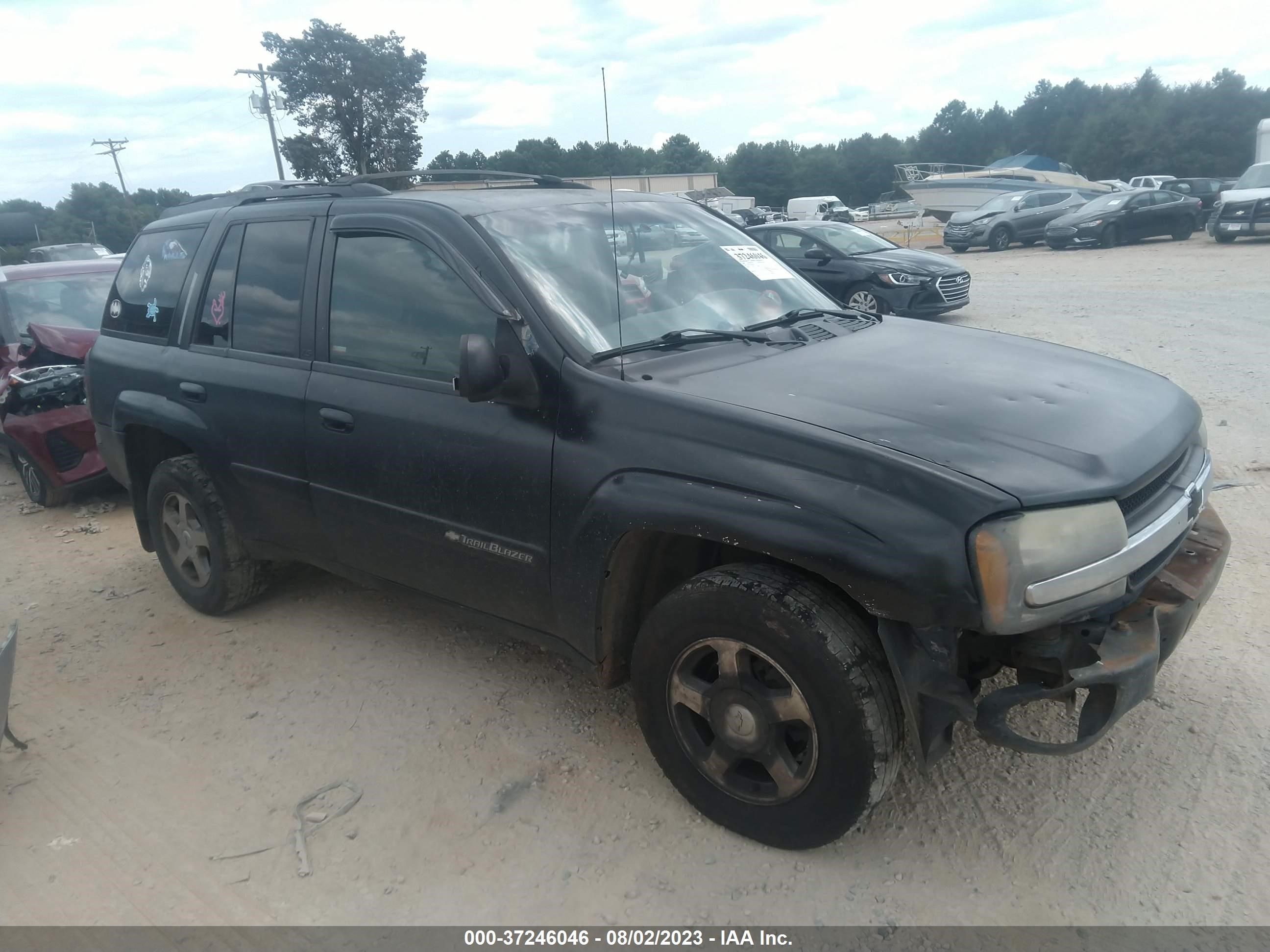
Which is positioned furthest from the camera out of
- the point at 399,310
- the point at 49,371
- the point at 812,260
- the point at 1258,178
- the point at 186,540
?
the point at 1258,178

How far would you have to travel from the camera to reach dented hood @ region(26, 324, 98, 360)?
6.87 metres

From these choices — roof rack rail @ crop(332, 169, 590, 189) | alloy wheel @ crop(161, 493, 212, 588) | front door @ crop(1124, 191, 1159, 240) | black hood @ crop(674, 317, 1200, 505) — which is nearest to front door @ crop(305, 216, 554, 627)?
roof rack rail @ crop(332, 169, 590, 189)

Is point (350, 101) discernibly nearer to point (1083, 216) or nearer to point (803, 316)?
point (1083, 216)

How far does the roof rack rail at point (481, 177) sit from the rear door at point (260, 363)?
259 mm

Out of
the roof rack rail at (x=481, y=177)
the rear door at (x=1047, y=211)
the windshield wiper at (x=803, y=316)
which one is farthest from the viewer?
the rear door at (x=1047, y=211)

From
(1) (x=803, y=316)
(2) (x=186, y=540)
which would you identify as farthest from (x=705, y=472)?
(2) (x=186, y=540)

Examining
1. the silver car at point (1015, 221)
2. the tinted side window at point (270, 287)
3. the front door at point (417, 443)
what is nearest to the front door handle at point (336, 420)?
the front door at point (417, 443)

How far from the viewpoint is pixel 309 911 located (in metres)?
2.55

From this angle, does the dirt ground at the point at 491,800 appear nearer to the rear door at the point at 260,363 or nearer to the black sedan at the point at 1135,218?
the rear door at the point at 260,363

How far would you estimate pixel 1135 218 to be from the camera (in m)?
20.6

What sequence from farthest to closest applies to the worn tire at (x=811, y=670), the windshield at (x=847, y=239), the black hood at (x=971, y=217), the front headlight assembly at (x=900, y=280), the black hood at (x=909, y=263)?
the black hood at (x=971, y=217) < the windshield at (x=847, y=239) < the black hood at (x=909, y=263) < the front headlight assembly at (x=900, y=280) < the worn tire at (x=811, y=670)

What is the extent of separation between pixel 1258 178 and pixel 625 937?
23234mm

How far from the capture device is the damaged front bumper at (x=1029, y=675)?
7.40ft

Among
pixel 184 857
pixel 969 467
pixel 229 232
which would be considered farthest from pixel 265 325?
pixel 969 467
